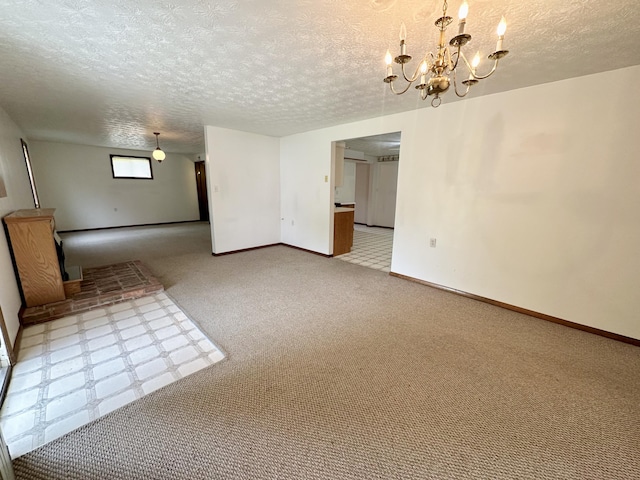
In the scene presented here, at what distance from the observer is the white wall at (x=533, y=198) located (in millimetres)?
2191

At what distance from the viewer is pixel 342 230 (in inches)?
196

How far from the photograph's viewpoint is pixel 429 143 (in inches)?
127

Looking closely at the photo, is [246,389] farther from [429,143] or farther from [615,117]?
[615,117]

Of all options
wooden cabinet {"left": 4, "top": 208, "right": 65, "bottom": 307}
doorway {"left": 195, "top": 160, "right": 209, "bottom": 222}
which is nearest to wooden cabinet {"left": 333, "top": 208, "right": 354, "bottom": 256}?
wooden cabinet {"left": 4, "top": 208, "right": 65, "bottom": 307}

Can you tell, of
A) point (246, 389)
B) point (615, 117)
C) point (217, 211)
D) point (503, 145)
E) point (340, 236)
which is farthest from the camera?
point (340, 236)

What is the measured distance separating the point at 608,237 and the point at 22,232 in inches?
215

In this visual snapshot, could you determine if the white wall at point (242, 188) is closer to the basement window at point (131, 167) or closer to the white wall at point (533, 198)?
the white wall at point (533, 198)

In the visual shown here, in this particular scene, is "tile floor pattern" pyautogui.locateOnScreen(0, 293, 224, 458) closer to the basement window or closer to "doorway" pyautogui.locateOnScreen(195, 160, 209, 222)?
the basement window

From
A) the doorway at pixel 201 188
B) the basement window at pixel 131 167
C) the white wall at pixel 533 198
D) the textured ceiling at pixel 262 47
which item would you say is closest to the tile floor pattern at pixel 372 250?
the white wall at pixel 533 198

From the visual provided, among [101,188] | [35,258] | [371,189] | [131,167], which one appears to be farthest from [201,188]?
[35,258]

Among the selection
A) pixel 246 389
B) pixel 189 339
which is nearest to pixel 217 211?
pixel 189 339

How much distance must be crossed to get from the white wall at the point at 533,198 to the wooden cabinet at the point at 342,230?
1408mm

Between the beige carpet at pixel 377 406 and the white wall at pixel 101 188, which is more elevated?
the white wall at pixel 101 188

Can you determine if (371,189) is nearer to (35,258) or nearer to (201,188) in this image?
(201,188)
